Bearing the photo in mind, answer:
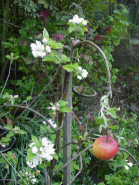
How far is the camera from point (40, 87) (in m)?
2.62

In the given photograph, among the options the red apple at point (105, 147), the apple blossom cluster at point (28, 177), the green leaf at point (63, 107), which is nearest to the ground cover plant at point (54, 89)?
the apple blossom cluster at point (28, 177)

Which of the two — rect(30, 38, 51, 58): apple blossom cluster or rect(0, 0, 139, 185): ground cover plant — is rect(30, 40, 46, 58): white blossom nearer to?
rect(30, 38, 51, 58): apple blossom cluster

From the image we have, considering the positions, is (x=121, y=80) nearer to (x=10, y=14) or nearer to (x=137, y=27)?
(x=137, y=27)

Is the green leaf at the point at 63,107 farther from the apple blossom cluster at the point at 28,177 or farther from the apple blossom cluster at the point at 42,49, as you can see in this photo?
the apple blossom cluster at the point at 28,177

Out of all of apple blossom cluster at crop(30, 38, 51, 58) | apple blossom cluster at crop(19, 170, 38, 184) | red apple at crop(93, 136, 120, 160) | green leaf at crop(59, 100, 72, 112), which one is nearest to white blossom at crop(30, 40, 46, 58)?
apple blossom cluster at crop(30, 38, 51, 58)

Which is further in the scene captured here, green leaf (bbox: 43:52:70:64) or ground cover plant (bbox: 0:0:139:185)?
ground cover plant (bbox: 0:0:139:185)

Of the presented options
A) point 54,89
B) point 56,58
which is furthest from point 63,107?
point 54,89

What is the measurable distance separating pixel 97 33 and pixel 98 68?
338 millimetres

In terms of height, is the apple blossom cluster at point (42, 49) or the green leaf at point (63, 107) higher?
the apple blossom cluster at point (42, 49)


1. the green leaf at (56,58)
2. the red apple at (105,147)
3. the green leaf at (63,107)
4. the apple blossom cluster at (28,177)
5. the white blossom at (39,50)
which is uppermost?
the white blossom at (39,50)

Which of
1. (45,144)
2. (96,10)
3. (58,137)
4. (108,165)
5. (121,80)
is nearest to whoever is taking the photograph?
(45,144)

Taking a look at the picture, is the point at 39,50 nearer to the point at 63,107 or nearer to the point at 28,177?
the point at 63,107

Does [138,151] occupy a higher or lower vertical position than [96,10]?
lower

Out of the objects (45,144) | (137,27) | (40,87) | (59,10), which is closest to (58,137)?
(45,144)
